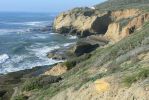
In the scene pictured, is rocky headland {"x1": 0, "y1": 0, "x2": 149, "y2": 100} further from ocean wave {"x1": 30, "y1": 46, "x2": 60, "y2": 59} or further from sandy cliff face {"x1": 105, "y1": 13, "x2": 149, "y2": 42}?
sandy cliff face {"x1": 105, "y1": 13, "x2": 149, "y2": 42}

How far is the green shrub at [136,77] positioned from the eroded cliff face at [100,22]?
44893 mm

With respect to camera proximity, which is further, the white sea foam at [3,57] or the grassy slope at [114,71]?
the white sea foam at [3,57]

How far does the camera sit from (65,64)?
31312 mm

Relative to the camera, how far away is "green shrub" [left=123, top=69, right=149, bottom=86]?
15383mm

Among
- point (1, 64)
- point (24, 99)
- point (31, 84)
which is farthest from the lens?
point (1, 64)

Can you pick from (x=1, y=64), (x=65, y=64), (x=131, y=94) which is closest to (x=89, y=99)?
(x=131, y=94)

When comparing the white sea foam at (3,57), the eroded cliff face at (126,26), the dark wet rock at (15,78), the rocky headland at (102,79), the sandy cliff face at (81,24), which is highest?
the rocky headland at (102,79)

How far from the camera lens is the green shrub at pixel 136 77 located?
50.5 ft

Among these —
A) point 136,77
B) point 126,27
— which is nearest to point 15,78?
point 136,77

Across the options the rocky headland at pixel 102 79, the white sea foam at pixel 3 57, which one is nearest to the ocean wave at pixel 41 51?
the white sea foam at pixel 3 57

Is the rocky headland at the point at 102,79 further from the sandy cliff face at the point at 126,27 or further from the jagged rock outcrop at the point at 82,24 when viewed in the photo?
the jagged rock outcrop at the point at 82,24

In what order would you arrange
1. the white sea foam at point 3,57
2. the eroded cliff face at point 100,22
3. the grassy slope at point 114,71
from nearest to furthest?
1. the grassy slope at point 114,71
2. the white sea foam at point 3,57
3. the eroded cliff face at point 100,22

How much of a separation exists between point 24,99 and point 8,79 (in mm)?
16451

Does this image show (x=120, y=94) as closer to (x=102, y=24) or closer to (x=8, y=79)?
(x=8, y=79)
